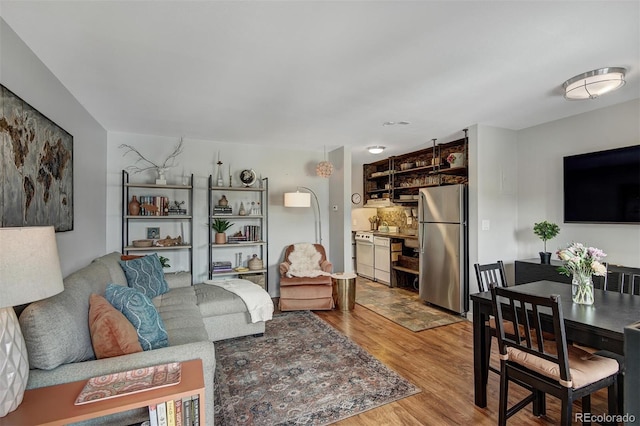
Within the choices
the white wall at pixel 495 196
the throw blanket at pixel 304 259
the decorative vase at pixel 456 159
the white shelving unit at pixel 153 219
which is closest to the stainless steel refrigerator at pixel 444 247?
the white wall at pixel 495 196

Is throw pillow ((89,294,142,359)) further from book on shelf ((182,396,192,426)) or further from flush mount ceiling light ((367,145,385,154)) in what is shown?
flush mount ceiling light ((367,145,385,154))

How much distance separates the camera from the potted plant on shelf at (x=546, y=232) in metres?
3.48

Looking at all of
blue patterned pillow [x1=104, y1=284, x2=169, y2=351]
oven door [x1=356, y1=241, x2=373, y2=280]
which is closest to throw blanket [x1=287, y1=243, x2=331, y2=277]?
oven door [x1=356, y1=241, x2=373, y2=280]

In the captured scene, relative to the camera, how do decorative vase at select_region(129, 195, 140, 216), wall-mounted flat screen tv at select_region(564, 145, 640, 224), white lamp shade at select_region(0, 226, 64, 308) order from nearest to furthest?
white lamp shade at select_region(0, 226, 64, 308) < wall-mounted flat screen tv at select_region(564, 145, 640, 224) < decorative vase at select_region(129, 195, 140, 216)

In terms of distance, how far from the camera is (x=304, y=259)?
4.74 metres

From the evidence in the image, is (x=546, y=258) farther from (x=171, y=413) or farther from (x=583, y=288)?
(x=171, y=413)

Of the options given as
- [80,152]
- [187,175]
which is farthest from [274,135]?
[80,152]

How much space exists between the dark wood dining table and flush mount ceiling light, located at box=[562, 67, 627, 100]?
1.59m

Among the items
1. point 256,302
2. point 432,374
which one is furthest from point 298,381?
point 432,374

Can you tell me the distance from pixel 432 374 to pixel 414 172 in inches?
155

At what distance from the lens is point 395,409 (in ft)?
6.98

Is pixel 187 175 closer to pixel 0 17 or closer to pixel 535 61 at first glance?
pixel 0 17

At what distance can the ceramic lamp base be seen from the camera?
1.19 m

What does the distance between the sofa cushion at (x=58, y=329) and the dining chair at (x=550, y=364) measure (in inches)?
92.2
